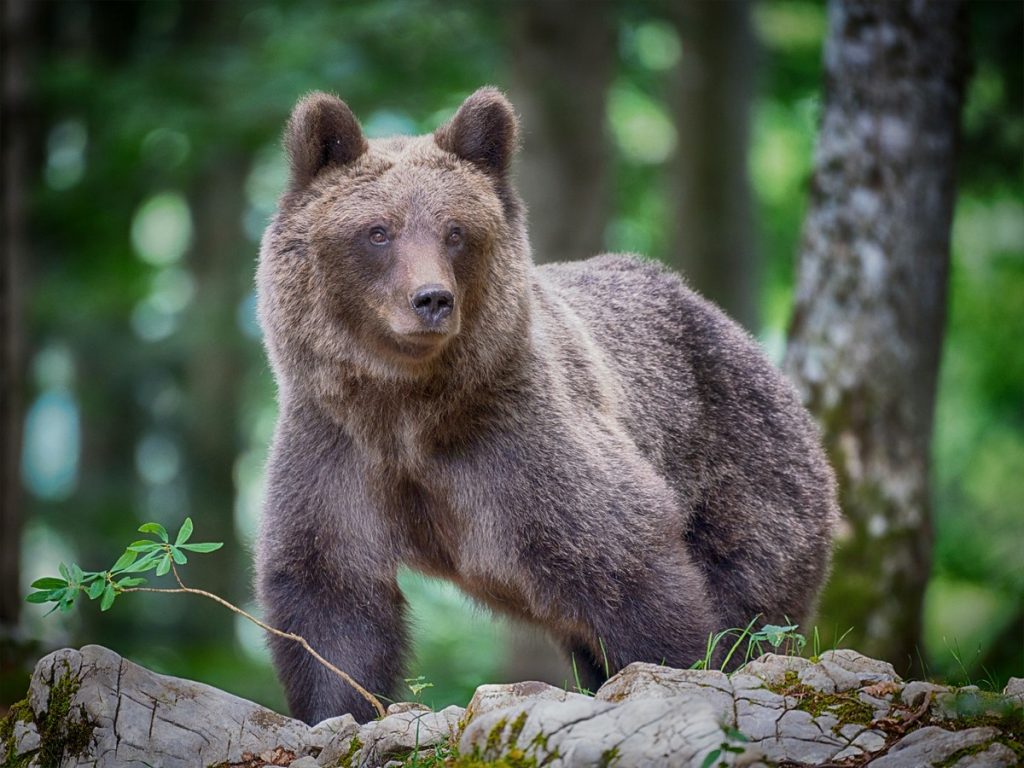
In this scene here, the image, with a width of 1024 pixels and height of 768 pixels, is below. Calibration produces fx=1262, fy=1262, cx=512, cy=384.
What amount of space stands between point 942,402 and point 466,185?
1669 cm

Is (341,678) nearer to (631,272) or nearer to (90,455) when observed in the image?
(631,272)

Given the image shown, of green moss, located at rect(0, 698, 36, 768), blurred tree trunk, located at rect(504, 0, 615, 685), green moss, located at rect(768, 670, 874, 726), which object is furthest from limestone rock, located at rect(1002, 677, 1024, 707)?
blurred tree trunk, located at rect(504, 0, 615, 685)

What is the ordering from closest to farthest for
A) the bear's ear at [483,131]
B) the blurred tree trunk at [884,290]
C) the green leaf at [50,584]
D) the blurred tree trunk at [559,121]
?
the green leaf at [50,584], the bear's ear at [483,131], the blurred tree trunk at [884,290], the blurred tree trunk at [559,121]

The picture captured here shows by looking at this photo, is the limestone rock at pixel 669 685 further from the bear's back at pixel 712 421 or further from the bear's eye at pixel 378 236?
the bear's eye at pixel 378 236

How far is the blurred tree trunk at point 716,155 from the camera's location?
15641mm

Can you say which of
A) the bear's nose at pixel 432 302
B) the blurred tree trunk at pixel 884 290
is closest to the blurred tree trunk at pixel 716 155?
the blurred tree trunk at pixel 884 290

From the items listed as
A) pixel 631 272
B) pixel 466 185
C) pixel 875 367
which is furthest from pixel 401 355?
pixel 875 367

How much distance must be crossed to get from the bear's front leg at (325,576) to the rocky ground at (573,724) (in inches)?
27.5

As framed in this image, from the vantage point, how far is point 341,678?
610cm

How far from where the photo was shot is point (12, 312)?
11164 mm

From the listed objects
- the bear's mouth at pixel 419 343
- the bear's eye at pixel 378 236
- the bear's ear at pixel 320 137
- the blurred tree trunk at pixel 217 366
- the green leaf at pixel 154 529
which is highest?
the bear's ear at pixel 320 137

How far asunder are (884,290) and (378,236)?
13.1ft

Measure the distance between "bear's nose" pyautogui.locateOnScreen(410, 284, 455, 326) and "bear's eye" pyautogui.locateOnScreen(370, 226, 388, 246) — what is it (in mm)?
464

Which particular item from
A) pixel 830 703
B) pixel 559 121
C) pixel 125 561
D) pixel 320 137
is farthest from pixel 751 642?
pixel 559 121
